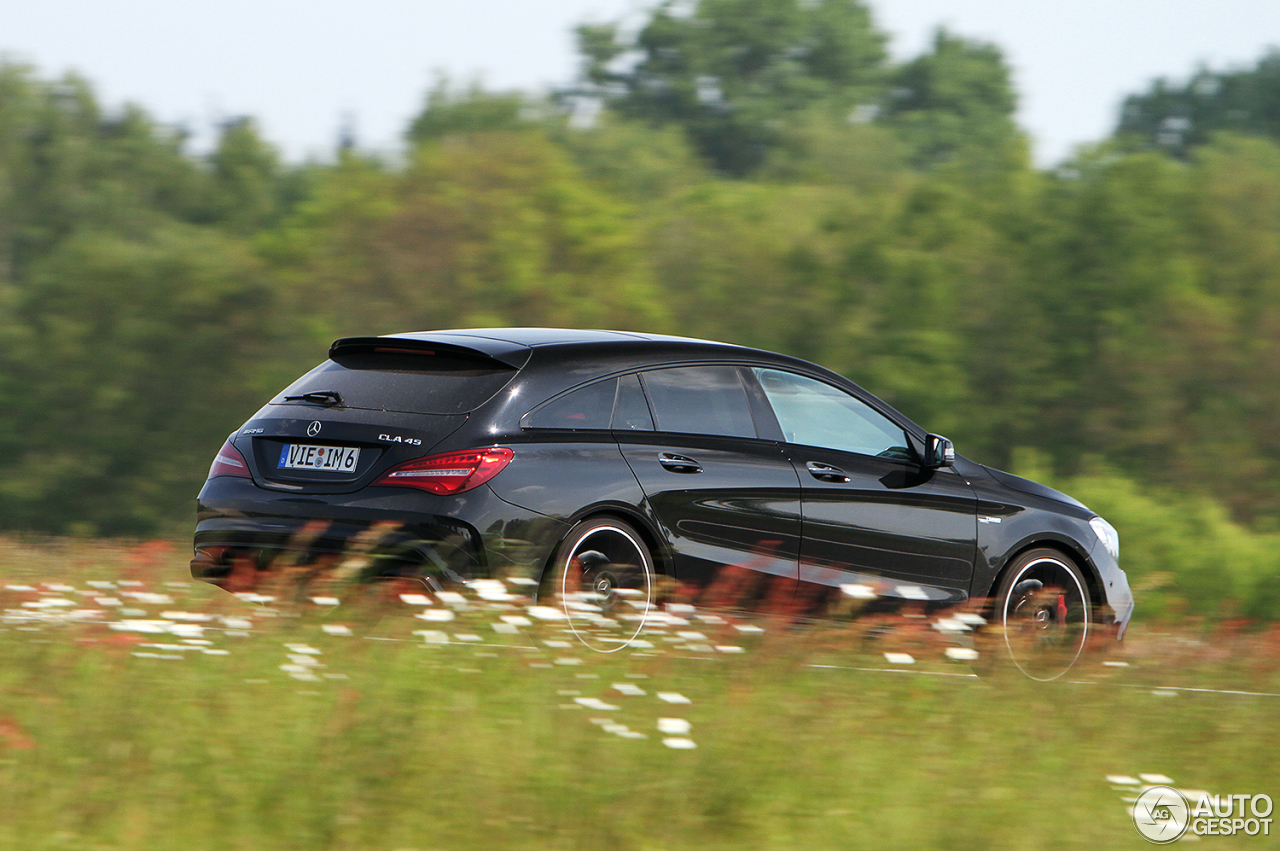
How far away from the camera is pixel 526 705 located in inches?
209

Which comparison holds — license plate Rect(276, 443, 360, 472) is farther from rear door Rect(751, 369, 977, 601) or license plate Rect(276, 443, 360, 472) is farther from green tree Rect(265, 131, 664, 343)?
green tree Rect(265, 131, 664, 343)

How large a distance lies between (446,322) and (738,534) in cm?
3294

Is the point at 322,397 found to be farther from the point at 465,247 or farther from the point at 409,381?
the point at 465,247

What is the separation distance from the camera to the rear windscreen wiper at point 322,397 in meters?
6.77

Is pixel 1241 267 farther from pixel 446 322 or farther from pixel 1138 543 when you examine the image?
pixel 446 322

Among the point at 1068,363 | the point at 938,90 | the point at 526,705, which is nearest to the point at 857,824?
the point at 526,705

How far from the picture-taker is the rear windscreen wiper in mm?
6773

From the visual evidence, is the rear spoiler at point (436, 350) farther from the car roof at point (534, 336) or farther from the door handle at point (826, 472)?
the door handle at point (826, 472)

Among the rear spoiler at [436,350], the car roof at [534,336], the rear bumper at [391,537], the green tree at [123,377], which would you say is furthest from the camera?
the green tree at [123,377]

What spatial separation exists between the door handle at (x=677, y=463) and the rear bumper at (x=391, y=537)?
27.5 inches

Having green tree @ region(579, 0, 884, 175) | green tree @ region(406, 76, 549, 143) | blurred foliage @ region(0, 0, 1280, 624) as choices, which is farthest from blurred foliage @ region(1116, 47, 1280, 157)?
green tree @ region(406, 76, 549, 143)

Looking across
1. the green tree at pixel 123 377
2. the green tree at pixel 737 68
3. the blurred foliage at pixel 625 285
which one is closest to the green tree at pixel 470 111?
the blurred foliage at pixel 625 285

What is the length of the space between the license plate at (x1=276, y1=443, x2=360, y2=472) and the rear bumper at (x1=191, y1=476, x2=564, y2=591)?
0.13 meters

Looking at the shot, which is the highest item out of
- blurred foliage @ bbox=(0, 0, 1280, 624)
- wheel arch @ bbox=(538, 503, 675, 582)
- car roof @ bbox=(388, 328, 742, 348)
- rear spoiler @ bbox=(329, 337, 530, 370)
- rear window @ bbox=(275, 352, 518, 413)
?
blurred foliage @ bbox=(0, 0, 1280, 624)
